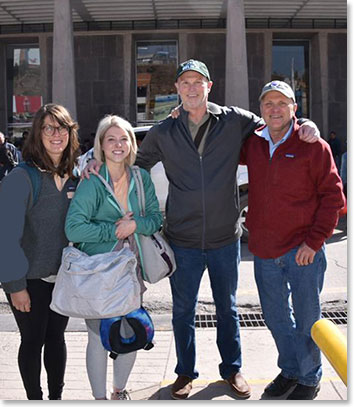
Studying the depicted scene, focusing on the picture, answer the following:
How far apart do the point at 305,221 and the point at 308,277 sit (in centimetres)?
37

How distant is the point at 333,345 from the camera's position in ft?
5.03

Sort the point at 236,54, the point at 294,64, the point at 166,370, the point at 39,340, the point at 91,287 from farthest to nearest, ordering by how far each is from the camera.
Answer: the point at 294,64 → the point at 236,54 → the point at 166,370 → the point at 39,340 → the point at 91,287

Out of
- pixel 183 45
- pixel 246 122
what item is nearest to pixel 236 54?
pixel 183 45

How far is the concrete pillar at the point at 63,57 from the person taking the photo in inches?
659

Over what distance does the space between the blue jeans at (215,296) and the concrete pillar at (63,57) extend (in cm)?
1419

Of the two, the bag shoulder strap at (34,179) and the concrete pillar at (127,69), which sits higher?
the concrete pillar at (127,69)

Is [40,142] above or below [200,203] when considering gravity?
above

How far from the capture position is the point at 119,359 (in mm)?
3186

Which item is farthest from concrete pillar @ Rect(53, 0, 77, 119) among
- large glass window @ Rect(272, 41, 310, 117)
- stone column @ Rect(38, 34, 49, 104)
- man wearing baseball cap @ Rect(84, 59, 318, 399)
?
man wearing baseball cap @ Rect(84, 59, 318, 399)

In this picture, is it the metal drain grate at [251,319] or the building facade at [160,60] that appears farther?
the building facade at [160,60]

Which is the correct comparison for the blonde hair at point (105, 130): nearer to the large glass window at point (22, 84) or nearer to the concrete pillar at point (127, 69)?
the concrete pillar at point (127, 69)

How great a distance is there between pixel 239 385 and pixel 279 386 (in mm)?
274

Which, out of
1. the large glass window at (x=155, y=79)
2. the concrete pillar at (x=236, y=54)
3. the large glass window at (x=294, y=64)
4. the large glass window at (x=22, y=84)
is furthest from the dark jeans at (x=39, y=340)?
the large glass window at (x=294, y=64)

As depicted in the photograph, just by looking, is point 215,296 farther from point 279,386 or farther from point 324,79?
point 324,79
